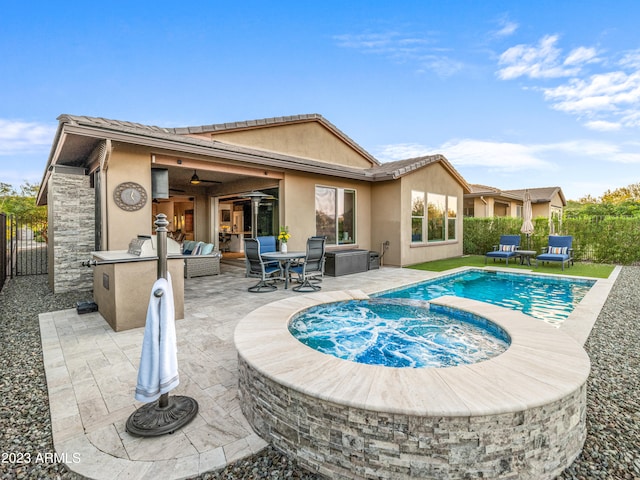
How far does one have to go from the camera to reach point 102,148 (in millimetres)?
5879

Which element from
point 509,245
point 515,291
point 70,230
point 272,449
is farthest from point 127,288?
point 509,245

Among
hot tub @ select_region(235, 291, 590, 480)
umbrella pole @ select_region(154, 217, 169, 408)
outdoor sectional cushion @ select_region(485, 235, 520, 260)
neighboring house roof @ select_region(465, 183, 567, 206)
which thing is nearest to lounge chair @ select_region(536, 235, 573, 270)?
outdoor sectional cushion @ select_region(485, 235, 520, 260)

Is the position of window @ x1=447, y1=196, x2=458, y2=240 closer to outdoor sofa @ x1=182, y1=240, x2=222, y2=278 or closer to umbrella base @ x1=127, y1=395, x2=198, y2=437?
outdoor sofa @ x1=182, y1=240, x2=222, y2=278

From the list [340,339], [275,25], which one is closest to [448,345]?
[340,339]

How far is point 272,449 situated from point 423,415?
1050 mm

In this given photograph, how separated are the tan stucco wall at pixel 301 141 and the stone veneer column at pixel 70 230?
3600 mm

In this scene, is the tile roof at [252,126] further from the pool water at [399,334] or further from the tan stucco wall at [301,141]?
the pool water at [399,334]

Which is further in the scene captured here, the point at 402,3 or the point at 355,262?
the point at 402,3

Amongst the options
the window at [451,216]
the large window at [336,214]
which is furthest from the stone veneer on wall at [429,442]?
the window at [451,216]

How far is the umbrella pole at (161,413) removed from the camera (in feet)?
7.04

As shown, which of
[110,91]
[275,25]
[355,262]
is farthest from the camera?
[110,91]

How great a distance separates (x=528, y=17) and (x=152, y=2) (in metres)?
12.1

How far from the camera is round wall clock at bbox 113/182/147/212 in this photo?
6066 mm

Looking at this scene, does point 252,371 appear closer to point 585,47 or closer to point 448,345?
point 448,345
